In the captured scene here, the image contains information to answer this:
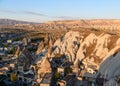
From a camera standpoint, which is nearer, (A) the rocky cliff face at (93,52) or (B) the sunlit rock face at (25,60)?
(A) the rocky cliff face at (93,52)

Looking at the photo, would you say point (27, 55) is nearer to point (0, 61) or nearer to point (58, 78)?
point (0, 61)

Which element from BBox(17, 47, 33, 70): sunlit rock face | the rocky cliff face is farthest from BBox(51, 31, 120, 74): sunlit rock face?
BBox(17, 47, 33, 70): sunlit rock face

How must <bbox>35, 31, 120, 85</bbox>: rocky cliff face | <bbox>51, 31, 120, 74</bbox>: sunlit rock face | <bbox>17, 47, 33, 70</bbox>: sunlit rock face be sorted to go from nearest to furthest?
1. <bbox>35, 31, 120, 85</bbox>: rocky cliff face
2. <bbox>17, 47, 33, 70</bbox>: sunlit rock face
3. <bbox>51, 31, 120, 74</bbox>: sunlit rock face

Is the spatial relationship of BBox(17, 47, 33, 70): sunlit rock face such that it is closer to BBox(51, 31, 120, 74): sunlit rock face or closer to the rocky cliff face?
the rocky cliff face

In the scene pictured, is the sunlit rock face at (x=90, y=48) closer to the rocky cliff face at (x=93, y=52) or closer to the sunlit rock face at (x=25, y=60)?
the rocky cliff face at (x=93, y=52)

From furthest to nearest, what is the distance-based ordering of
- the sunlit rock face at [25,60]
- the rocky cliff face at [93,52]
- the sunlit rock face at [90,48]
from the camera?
the sunlit rock face at [90,48], the sunlit rock face at [25,60], the rocky cliff face at [93,52]

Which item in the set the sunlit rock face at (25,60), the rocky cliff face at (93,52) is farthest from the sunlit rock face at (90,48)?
the sunlit rock face at (25,60)

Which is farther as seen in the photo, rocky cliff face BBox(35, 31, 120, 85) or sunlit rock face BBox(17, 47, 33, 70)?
sunlit rock face BBox(17, 47, 33, 70)

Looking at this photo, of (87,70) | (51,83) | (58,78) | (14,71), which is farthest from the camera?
(14,71)

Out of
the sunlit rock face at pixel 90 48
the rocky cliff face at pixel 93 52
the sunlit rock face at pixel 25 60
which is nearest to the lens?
the rocky cliff face at pixel 93 52

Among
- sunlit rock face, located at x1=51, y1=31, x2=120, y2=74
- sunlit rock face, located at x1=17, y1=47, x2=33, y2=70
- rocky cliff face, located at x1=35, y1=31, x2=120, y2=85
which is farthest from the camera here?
sunlit rock face, located at x1=51, y1=31, x2=120, y2=74

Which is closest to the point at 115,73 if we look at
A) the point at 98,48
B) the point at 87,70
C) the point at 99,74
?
the point at 99,74
